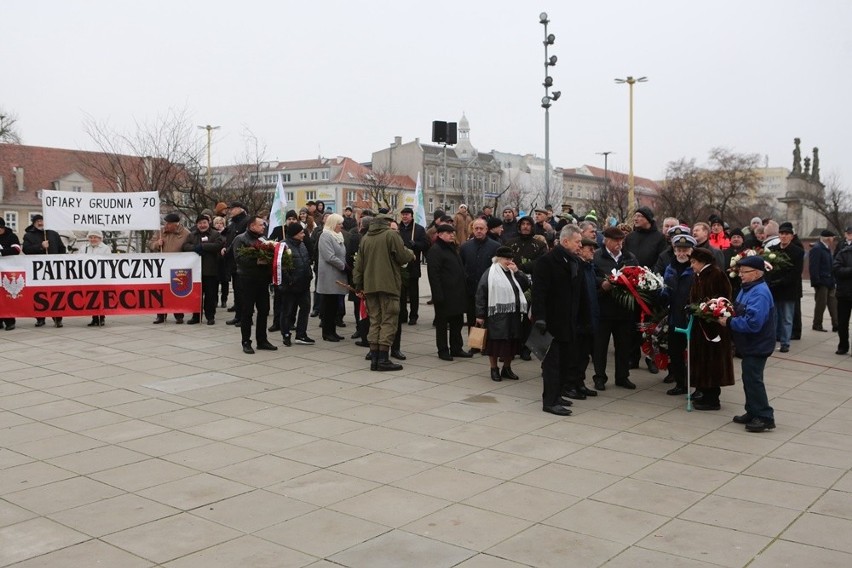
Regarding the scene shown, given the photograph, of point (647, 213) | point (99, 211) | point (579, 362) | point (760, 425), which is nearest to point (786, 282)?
point (647, 213)

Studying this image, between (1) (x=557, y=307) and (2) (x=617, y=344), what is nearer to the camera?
(1) (x=557, y=307)

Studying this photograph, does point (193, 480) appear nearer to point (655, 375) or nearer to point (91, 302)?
point (655, 375)

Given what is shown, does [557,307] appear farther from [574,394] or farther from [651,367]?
[651,367]

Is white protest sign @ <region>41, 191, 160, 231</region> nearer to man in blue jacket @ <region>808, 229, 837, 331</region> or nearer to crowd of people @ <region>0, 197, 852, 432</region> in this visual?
crowd of people @ <region>0, 197, 852, 432</region>

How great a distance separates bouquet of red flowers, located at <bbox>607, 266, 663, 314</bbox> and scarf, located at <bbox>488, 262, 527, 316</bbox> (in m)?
1.14

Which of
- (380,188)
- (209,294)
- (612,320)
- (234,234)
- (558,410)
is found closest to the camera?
(558,410)

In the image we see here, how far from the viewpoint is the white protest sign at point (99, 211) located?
568 inches

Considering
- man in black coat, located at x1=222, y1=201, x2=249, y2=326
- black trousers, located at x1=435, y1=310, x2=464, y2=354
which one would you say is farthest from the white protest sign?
black trousers, located at x1=435, y1=310, x2=464, y2=354

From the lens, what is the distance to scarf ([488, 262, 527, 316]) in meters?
10.1

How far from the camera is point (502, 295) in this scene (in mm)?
10102

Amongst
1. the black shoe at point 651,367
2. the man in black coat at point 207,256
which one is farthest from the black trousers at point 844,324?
the man in black coat at point 207,256

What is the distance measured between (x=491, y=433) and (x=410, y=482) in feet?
5.42

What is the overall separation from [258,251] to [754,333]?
677cm

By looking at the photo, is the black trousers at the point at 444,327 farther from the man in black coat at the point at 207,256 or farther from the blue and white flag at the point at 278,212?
the man in black coat at the point at 207,256
